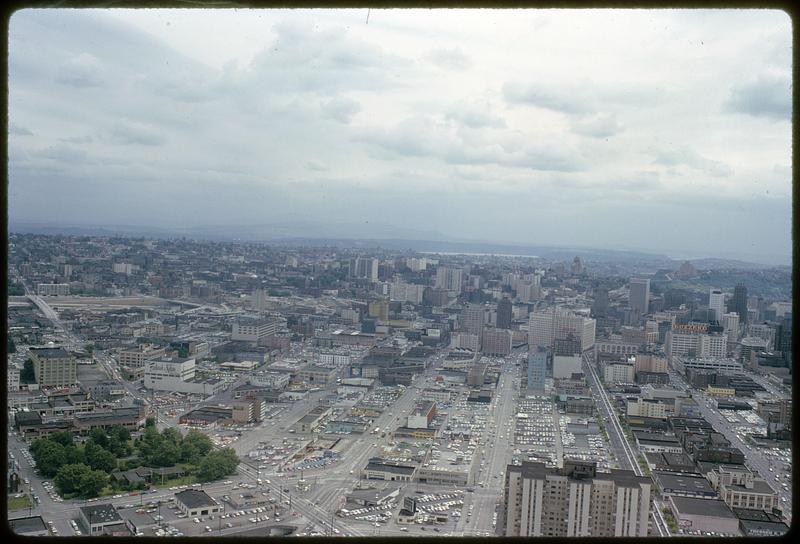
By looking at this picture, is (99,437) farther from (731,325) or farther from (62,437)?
(731,325)

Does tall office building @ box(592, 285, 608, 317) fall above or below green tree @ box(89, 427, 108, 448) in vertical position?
above

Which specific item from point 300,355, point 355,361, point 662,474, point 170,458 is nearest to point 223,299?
point 300,355

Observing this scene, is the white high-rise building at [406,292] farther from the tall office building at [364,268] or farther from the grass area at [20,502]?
the grass area at [20,502]

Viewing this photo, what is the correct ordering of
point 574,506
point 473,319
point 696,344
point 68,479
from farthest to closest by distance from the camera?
point 473,319 → point 696,344 → point 68,479 → point 574,506

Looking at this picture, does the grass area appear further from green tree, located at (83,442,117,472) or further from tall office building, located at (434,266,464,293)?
tall office building, located at (434,266,464,293)

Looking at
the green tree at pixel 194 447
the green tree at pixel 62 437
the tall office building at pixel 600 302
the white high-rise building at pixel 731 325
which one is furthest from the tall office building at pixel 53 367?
the white high-rise building at pixel 731 325

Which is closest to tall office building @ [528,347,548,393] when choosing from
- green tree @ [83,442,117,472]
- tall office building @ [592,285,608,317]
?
tall office building @ [592,285,608,317]

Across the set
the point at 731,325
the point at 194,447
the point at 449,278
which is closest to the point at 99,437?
the point at 194,447
